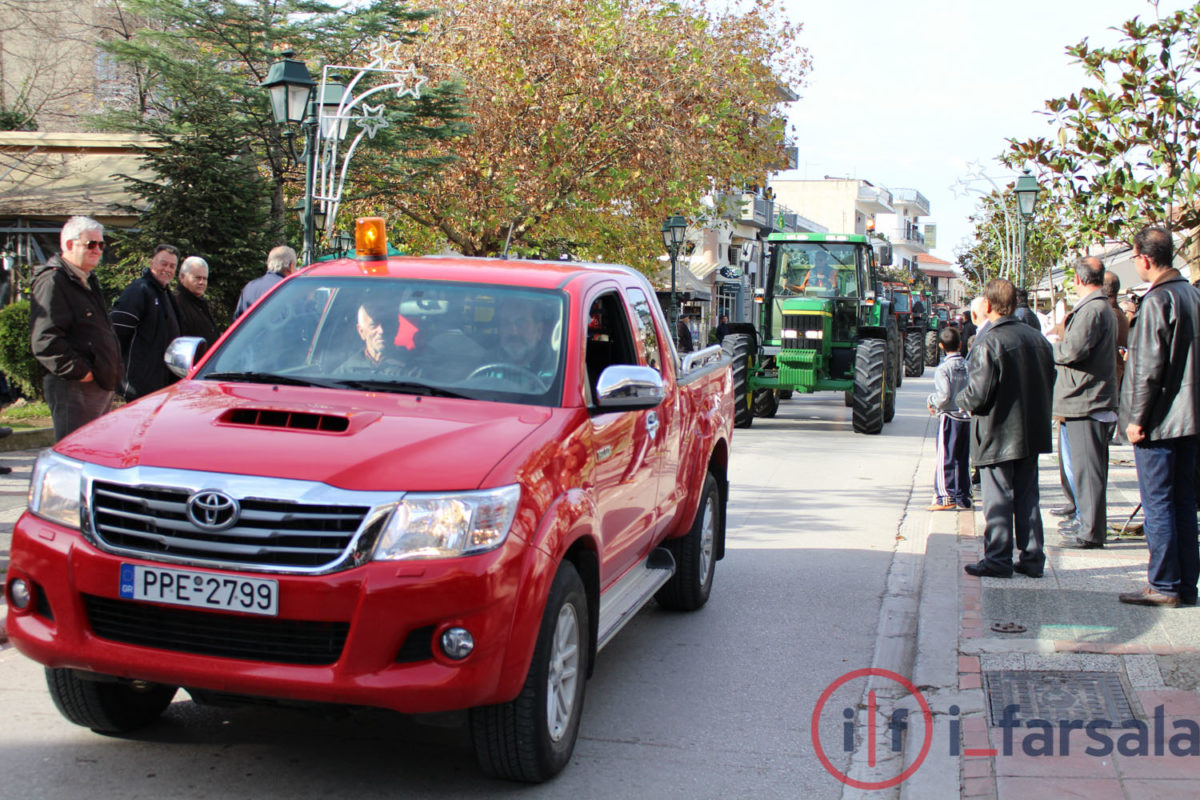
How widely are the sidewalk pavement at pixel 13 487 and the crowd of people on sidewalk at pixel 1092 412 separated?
17.9ft

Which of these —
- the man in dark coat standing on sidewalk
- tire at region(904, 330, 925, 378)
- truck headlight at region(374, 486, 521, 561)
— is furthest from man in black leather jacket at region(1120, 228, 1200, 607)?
tire at region(904, 330, 925, 378)

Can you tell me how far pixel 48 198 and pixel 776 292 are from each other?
40.4 ft

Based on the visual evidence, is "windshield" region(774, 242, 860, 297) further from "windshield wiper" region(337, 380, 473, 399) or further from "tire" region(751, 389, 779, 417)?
"windshield wiper" region(337, 380, 473, 399)

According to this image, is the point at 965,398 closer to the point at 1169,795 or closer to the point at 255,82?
the point at 1169,795

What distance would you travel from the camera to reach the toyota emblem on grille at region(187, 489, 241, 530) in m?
3.66

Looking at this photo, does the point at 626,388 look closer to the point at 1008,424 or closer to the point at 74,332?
the point at 1008,424

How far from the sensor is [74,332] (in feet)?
23.7

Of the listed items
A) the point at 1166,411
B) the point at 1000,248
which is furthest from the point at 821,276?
the point at 1000,248

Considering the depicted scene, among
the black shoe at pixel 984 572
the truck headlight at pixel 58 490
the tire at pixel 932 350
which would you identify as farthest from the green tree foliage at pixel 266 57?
the tire at pixel 932 350

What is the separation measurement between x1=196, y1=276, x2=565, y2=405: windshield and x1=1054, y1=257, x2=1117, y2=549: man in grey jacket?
173 inches

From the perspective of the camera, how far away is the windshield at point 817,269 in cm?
1977

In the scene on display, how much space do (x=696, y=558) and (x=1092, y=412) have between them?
3.16 metres

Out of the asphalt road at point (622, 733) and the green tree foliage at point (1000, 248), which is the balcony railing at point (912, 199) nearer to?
the green tree foliage at point (1000, 248)

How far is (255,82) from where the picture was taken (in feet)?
79.4
